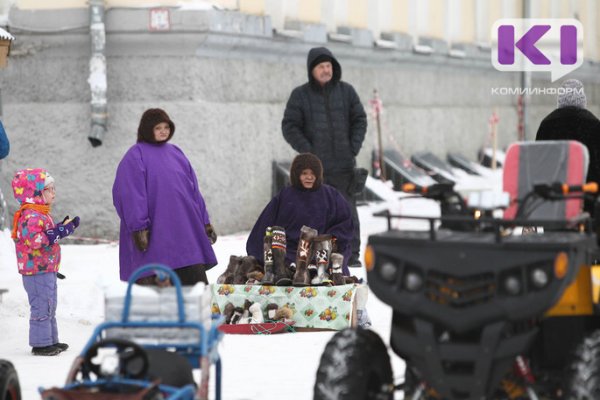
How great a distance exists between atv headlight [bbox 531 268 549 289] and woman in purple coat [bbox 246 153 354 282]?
436cm

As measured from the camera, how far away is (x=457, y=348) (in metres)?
4.97

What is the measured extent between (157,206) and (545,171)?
3.03 metres

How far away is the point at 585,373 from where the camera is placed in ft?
16.2

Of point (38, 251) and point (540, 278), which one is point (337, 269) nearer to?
point (38, 251)

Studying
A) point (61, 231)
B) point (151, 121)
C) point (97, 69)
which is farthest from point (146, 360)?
point (97, 69)

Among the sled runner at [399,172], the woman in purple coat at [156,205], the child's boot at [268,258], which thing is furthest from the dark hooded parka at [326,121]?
the sled runner at [399,172]

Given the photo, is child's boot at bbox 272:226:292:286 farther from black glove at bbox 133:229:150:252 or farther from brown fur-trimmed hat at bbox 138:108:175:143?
brown fur-trimmed hat at bbox 138:108:175:143

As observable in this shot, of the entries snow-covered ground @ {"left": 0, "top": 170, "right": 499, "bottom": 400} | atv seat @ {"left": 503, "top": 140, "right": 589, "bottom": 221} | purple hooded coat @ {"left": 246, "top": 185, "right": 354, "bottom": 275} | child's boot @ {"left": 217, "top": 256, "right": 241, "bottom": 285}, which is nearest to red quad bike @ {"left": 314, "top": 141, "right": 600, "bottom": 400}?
atv seat @ {"left": 503, "top": 140, "right": 589, "bottom": 221}

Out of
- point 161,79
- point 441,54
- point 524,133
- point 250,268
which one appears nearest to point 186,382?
point 250,268

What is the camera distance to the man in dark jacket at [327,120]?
1109cm

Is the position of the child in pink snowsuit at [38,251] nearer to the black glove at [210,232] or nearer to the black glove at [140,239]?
the black glove at [140,239]

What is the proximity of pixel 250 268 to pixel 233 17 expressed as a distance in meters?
5.76

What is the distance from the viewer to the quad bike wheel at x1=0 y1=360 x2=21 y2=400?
5473 millimetres

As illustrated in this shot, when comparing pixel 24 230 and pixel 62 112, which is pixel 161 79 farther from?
pixel 24 230
